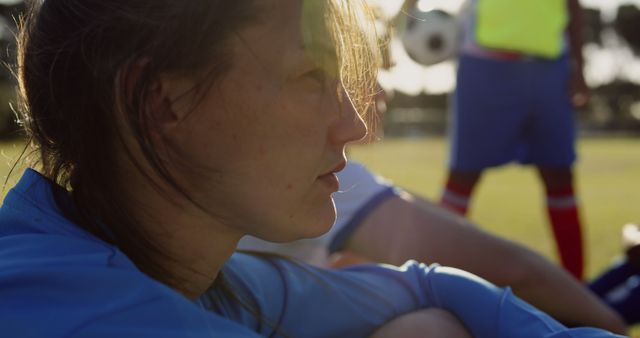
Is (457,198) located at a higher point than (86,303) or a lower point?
lower

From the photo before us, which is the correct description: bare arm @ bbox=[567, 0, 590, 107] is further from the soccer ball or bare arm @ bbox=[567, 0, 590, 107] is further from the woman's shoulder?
the woman's shoulder

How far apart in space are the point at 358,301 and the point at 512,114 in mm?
2704

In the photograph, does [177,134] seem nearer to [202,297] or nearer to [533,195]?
[202,297]

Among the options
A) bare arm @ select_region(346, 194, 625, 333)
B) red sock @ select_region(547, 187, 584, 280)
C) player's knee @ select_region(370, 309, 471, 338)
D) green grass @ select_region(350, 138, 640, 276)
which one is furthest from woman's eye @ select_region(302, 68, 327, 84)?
red sock @ select_region(547, 187, 584, 280)

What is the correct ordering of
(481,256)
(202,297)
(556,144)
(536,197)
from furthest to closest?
(536,197) < (556,144) < (481,256) < (202,297)

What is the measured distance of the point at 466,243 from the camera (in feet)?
7.12

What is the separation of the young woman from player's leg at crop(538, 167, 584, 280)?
2433mm

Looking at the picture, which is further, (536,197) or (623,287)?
(536,197)

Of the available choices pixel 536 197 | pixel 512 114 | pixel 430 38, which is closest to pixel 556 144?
pixel 512 114

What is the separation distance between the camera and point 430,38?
410 centimetres

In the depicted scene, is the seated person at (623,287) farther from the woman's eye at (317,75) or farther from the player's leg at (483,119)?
the woman's eye at (317,75)

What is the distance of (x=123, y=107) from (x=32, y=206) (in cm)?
17

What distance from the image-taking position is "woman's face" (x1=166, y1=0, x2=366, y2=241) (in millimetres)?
1050

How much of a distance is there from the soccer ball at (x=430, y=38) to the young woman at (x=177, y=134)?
9.51ft
